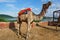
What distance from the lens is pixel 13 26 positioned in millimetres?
14438

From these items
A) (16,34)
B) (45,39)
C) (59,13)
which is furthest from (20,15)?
(59,13)

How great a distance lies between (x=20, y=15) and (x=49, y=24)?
686 centimetres

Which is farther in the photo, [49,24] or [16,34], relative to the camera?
[49,24]

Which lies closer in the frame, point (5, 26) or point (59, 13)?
point (5, 26)

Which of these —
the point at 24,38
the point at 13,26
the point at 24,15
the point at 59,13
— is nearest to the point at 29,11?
the point at 24,15

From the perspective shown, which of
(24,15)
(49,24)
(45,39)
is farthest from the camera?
(49,24)

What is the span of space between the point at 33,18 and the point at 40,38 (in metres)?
1.36

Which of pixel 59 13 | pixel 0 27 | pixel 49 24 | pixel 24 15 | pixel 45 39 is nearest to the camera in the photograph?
pixel 45 39

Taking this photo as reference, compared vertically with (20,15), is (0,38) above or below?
below

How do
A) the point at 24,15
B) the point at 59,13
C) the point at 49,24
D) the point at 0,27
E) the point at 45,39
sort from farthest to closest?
the point at 49,24 < the point at 59,13 < the point at 0,27 < the point at 24,15 < the point at 45,39

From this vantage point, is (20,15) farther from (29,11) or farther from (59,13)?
(59,13)

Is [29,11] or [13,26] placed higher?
[29,11]

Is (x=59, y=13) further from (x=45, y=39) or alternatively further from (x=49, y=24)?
(x=45, y=39)

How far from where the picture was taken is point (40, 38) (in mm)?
11148
